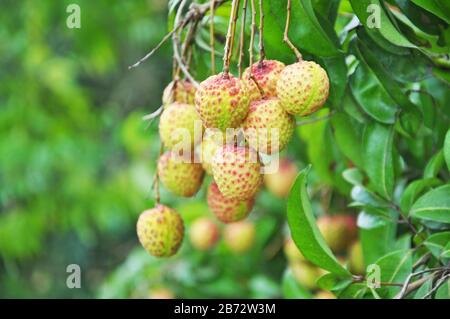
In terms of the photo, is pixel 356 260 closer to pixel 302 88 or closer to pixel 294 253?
pixel 294 253

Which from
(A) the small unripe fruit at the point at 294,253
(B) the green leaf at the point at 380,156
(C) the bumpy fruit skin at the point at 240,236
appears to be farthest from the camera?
(C) the bumpy fruit skin at the point at 240,236

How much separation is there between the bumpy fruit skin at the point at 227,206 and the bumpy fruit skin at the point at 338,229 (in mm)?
473

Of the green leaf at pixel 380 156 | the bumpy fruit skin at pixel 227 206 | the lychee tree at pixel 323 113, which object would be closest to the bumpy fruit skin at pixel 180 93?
the lychee tree at pixel 323 113

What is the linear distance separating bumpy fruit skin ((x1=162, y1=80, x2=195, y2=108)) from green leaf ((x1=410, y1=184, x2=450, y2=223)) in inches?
12.3

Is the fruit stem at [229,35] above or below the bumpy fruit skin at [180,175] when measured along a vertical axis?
above

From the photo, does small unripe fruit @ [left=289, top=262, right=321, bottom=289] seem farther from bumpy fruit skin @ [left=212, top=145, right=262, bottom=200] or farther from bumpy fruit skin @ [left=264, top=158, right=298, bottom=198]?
bumpy fruit skin @ [left=212, top=145, right=262, bottom=200]

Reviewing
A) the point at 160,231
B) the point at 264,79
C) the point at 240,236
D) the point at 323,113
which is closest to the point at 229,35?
the point at 264,79

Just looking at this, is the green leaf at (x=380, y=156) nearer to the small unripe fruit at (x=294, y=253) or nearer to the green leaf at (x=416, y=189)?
the green leaf at (x=416, y=189)

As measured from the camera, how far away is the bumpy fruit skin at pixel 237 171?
31.2 inches

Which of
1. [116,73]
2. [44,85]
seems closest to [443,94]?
[44,85]

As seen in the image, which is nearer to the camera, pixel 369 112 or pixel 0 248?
pixel 369 112

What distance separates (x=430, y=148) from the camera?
3.85 feet
